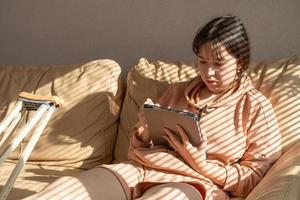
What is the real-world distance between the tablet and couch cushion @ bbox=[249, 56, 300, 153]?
0.35 m

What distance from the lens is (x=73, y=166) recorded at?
6.22 ft

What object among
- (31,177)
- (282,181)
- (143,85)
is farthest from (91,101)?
(282,181)

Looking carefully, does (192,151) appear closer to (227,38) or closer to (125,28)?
(227,38)

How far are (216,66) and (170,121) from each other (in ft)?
0.78

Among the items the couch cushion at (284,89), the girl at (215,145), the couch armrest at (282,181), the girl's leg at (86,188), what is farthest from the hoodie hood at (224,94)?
the girl's leg at (86,188)

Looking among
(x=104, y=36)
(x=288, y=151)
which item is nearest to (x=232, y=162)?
(x=288, y=151)

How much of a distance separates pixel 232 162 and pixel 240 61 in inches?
13.1

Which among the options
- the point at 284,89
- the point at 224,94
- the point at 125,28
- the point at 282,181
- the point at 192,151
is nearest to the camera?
the point at 282,181

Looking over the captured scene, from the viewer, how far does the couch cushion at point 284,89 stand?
158 cm

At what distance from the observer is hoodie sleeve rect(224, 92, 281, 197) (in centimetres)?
143

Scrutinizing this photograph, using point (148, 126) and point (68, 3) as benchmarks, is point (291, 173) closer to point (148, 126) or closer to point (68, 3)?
point (148, 126)

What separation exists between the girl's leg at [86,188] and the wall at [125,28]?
908mm

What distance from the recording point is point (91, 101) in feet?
6.42

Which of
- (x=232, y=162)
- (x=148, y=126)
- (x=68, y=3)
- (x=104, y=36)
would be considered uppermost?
(x=68, y=3)
